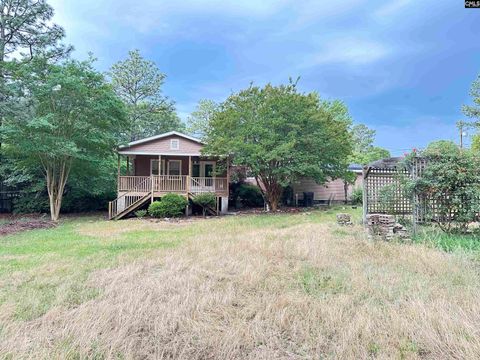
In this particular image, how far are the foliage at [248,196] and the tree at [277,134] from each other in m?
4.23

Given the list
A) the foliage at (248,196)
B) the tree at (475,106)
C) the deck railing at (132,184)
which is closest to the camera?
the deck railing at (132,184)

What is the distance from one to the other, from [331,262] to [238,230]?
4.32 metres

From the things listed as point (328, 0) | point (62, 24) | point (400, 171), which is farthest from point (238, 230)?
point (62, 24)

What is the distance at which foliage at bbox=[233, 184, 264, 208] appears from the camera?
61.8 feet

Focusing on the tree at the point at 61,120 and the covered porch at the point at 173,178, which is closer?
the tree at the point at 61,120

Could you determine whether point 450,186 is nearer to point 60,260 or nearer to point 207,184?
point 60,260

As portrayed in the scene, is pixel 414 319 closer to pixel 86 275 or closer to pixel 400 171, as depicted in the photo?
pixel 86 275

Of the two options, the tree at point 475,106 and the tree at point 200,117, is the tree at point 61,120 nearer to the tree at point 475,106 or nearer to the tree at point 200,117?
the tree at point 200,117

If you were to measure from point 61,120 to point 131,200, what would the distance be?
4.82 meters

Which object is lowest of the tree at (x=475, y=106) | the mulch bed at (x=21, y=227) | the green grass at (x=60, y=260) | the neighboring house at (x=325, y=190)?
the mulch bed at (x=21, y=227)

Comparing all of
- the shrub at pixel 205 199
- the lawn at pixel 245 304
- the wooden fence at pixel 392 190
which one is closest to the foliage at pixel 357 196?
the shrub at pixel 205 199

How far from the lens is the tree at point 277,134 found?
1349 cm

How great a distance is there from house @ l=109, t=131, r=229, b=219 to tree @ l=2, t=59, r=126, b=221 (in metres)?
1.74

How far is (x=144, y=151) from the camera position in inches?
605
